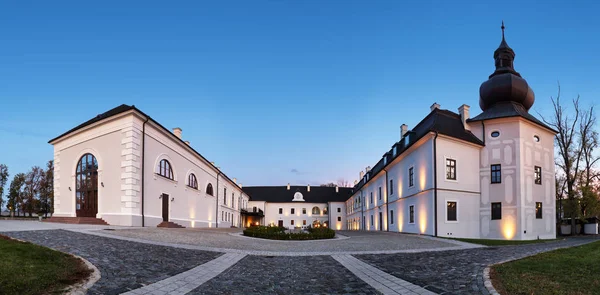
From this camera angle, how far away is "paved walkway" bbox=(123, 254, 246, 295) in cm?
598

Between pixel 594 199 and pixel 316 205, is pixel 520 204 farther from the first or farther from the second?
pixel 316 205

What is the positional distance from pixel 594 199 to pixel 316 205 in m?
45.8

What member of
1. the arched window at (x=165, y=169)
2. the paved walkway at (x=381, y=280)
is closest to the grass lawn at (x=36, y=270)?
the paved walkway at (x=381, y=280)

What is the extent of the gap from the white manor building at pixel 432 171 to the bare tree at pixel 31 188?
39.3m

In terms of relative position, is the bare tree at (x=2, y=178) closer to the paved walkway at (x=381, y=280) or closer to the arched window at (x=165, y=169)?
the arched window at (x=165, y=169)

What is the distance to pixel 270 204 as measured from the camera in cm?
6919

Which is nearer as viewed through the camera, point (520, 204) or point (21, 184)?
point (520, 204)

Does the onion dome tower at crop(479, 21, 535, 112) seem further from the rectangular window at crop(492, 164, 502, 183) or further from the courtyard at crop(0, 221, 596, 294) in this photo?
the courtyard at crop(0, 221, 596, 294)

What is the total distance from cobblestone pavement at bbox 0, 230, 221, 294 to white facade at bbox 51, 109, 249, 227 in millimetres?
8470

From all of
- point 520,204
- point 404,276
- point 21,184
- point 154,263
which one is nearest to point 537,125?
point 520,204

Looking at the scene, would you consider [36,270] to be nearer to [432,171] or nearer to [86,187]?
[86,187]

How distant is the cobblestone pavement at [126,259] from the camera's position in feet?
20.6

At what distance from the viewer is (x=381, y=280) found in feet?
23.9

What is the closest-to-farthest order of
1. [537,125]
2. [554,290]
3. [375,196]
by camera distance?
[554,290]
[537,125]
[375,196]
